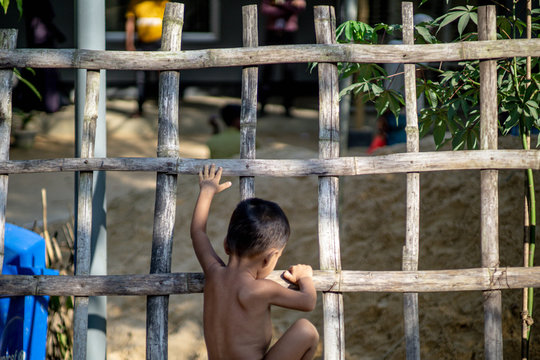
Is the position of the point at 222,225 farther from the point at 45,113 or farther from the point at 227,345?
the point at 45,113

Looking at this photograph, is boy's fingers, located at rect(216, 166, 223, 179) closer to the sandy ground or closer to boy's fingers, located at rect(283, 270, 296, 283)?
boy's fingers, located at rect(283, 270, 296, 283)

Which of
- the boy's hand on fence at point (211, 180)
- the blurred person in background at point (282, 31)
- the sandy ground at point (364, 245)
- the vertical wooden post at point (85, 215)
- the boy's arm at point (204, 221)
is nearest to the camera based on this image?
the boy's arm at point (204, 221)

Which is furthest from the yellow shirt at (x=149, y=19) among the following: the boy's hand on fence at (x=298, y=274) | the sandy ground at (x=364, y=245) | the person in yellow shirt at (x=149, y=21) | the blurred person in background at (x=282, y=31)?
the boy's hand on fence at (x=298, y=274)

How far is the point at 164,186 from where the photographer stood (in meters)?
2.62

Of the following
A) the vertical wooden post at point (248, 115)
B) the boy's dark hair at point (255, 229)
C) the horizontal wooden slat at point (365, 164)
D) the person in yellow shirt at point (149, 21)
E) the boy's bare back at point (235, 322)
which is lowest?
the boy's bare back at point (235, 322)

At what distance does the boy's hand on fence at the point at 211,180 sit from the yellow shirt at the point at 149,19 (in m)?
6.61

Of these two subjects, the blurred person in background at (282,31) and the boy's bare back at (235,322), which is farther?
the blurred person in background at (282,31)

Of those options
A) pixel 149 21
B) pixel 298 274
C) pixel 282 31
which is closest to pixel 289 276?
pixel 298 274

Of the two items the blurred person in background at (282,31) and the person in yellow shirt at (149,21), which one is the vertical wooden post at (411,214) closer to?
the person in yellow shirt at (149,21)

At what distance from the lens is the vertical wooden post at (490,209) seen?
101 inches

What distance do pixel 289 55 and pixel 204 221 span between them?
0.71 metres

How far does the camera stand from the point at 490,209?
2.58 metres

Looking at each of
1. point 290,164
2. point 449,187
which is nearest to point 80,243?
point 290,164

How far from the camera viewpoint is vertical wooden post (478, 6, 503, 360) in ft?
8.41
